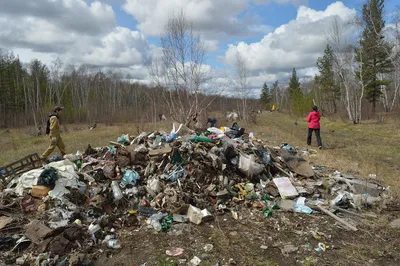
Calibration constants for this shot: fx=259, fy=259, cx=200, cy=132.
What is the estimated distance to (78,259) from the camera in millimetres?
3234

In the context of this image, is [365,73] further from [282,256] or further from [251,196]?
[282,256]

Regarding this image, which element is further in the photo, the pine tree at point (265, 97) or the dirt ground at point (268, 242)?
the pine tree at point (265, 97)

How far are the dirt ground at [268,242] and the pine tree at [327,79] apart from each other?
99.1 ft

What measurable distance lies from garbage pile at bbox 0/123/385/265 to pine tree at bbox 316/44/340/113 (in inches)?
1103

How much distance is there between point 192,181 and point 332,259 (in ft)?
9.32

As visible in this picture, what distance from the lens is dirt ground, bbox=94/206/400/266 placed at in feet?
10.9

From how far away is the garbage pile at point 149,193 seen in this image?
370 centimetres

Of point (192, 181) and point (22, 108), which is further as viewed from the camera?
point (22, 108)

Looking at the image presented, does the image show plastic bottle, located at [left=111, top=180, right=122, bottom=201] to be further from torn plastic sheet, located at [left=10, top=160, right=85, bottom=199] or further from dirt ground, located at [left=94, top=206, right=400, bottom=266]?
dirt ground, located at [left=94, top=206, right=400, bottom=266]

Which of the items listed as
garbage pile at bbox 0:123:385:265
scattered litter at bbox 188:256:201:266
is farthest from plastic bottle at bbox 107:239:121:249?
scattered litter at bbox 188:256:201:266

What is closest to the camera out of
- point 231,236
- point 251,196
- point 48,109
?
point 231,236

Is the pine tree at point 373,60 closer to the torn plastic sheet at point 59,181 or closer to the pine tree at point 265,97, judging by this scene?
the torn plastic sheet at point 59,181

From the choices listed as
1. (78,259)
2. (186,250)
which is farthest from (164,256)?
(78,259)

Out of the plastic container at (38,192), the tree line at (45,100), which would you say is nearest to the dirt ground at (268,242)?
the plastic container at (38,192)
